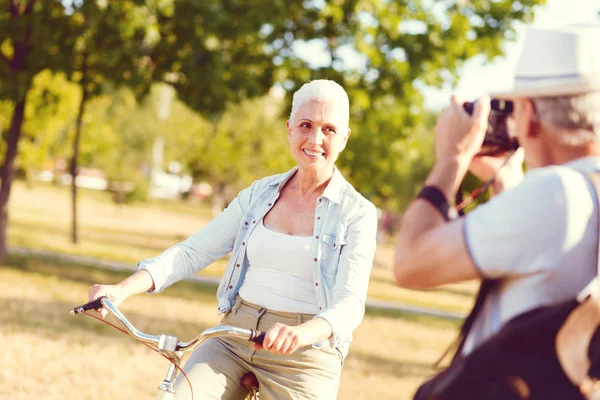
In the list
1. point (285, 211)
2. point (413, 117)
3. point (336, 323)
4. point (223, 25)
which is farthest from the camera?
point (413, 117)

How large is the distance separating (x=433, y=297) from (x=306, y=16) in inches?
499

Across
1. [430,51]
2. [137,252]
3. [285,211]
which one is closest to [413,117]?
[430,51]

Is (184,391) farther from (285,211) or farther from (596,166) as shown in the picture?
(596,166)

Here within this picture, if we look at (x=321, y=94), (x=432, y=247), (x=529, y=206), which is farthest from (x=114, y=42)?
(x=529, y=206)

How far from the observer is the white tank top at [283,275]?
3818mm

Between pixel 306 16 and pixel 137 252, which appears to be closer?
pixel 306 16

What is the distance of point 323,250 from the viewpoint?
384cm

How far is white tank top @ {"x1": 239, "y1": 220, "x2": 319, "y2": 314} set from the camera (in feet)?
12.5

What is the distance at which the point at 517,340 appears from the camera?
223 cm

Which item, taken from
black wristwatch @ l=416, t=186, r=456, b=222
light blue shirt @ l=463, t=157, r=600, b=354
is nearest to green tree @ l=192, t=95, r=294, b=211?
black wristwatch @ l=416, t=186, r=456, b=222

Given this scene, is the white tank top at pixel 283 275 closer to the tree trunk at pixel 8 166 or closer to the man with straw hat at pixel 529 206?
the man with straw hat at pixel 529 206

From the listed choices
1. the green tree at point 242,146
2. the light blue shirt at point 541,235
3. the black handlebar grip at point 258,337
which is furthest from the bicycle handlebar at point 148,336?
the green tree at point 242,146

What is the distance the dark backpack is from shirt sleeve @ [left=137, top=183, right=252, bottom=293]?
75.4 inches

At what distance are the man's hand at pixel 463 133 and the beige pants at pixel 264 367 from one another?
1.44 metres
